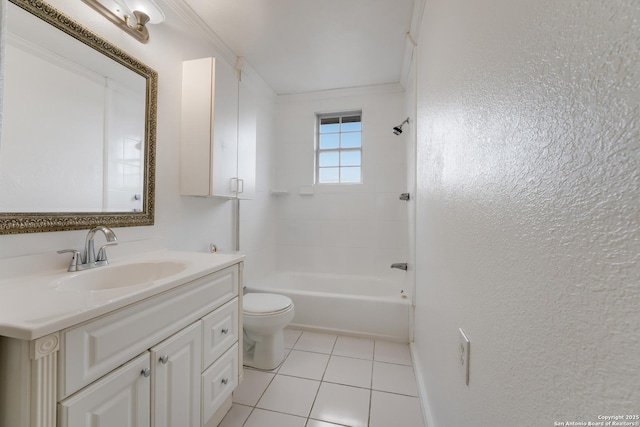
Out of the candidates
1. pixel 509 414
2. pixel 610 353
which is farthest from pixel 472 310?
pixel 610 353

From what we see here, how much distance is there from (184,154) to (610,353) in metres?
1.96

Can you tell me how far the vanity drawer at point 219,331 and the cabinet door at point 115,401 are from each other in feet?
0.93

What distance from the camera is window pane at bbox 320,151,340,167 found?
3.16m

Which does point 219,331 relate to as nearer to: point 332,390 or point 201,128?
point 332,390

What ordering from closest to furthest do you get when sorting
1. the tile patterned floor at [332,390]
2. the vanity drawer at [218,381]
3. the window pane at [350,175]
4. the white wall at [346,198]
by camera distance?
the vanity drawer at [218,381] → the tile patterned floor at [332,390] → the white wall at [346,198] → the window pane at [350,175]

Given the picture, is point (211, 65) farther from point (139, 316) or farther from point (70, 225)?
point (139, 316)

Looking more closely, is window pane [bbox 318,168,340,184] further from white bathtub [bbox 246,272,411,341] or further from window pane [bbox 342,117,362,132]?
white bathtub [bbox 246,272,411,341]

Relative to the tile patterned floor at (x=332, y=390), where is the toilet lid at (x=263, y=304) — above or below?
above

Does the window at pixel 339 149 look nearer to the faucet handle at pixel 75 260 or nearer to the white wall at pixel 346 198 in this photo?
the white wall at pixel 346 198

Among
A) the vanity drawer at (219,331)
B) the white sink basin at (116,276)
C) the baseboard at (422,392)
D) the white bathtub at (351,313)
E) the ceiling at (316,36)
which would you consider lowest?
the baseboard at (422,392)

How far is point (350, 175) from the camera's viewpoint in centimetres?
310

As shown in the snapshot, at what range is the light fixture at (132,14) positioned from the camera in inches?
49.8

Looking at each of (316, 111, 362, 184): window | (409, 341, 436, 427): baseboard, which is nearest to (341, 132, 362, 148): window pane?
(316, 111, 362, 184): window

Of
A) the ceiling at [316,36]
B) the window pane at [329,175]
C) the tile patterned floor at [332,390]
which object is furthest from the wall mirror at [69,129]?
the window pane at [329,175]
